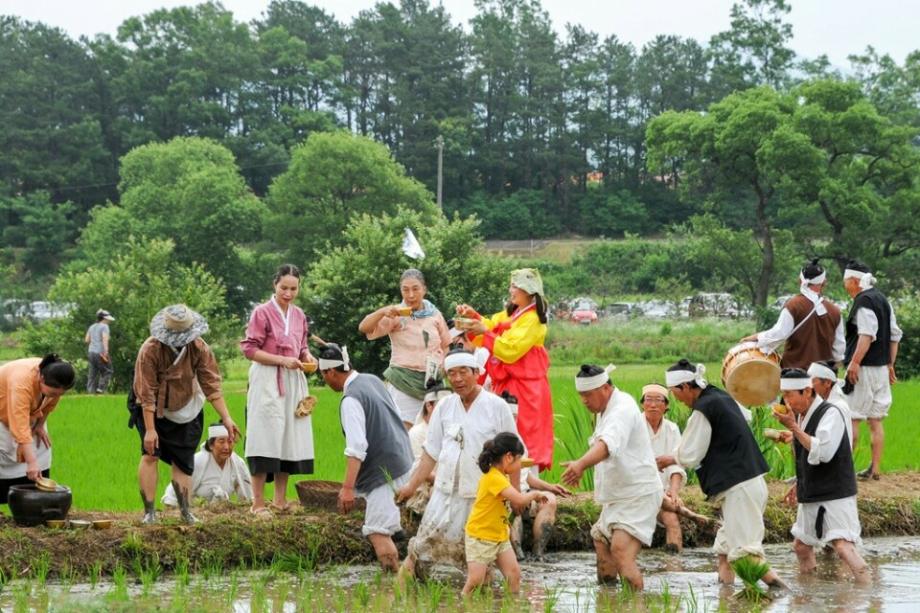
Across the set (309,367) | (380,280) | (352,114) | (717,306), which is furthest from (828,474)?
(352,114)

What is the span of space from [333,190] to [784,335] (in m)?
53.5

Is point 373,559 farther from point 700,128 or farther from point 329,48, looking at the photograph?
point 329,48

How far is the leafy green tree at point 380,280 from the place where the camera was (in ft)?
75.7

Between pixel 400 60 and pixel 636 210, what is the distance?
19.3 meters

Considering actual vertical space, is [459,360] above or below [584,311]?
below

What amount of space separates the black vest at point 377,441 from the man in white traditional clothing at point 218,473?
2197 mm

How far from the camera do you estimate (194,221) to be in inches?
2517

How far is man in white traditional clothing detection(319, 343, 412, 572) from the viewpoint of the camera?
834 centimetres

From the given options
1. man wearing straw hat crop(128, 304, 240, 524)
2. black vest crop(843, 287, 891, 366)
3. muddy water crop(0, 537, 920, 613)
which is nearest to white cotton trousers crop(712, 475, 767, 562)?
muddy water crop(0, 537, 920, 613)

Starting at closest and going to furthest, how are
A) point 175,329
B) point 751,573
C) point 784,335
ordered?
point 751,573 < point 175,329 < point 784,335

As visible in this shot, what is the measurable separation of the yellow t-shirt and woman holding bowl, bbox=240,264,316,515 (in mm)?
2300

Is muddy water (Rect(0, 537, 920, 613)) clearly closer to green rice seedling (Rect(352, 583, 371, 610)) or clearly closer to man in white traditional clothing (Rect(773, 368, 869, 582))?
green rice seedling (Rect(352, 583, 371, 610))

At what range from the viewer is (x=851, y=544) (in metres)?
8.52

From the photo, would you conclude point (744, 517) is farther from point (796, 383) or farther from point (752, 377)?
point (752, 377)
